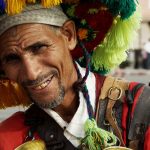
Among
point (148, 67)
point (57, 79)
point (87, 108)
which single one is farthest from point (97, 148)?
point (148, 67)

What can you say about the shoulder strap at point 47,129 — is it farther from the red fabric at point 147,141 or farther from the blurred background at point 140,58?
the blurred background at point 140,58

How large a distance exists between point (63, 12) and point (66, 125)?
2.19 ft

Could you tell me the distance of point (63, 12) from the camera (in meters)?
3.10

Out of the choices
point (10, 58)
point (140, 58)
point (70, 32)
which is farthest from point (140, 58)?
point (10, 58)

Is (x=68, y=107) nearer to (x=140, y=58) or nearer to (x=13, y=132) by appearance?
(x=13, y=132)

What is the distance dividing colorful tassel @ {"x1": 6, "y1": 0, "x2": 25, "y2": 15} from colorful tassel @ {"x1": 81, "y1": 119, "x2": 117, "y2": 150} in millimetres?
727

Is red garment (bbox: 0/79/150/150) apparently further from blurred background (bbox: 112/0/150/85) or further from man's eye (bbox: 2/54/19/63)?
blurred background (bbox: 112/0/150/85)

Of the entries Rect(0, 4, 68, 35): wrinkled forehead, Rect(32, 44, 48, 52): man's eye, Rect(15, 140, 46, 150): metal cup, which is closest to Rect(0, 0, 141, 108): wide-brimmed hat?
Rect(0, 4, 68, 35): wrinkled forehead

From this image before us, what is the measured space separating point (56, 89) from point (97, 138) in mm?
363

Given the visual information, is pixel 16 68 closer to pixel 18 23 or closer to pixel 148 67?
pixel 18 23

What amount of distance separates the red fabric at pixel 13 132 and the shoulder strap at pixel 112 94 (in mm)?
511

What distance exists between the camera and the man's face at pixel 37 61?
9.36 ft

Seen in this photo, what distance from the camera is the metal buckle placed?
2887mm

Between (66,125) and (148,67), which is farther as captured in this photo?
(148,67)
